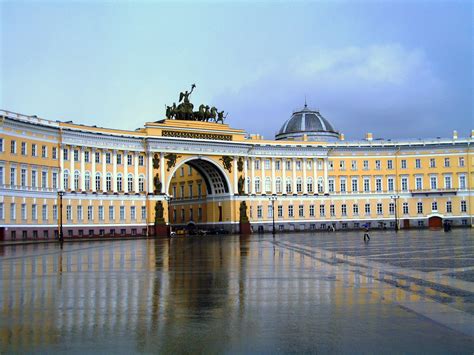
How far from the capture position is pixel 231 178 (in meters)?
97.2

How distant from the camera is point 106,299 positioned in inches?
668

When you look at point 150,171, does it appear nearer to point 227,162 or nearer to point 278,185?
point 227,162

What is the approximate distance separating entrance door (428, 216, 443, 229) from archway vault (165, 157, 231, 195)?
36.2 metres

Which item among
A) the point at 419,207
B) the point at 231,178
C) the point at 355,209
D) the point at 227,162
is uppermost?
the point at 227,162

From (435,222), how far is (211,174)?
130ft

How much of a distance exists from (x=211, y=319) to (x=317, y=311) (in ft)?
8.77

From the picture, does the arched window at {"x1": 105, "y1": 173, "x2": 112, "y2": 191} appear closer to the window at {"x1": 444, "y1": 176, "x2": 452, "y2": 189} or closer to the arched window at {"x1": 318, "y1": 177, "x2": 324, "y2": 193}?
the arched window at {"x1": 318, "y1": 177, "x2": 324, "y2": 193}

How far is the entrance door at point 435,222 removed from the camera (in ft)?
346

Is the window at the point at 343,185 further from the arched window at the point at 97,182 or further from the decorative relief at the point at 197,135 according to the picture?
the arched window at the point at 97,182

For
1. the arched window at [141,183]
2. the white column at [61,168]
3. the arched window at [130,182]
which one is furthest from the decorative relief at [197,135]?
the white column at [61,168]

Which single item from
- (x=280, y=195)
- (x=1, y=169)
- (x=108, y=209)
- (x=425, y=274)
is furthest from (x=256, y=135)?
(x=425, y=274)

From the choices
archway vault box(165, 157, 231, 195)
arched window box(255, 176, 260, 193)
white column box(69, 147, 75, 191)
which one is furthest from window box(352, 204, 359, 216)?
white column box(69, 147, 75, 191)

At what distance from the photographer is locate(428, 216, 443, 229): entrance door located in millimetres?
105500

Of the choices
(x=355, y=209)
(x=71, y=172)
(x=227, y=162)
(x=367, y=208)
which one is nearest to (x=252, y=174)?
(x=227, y=162)
